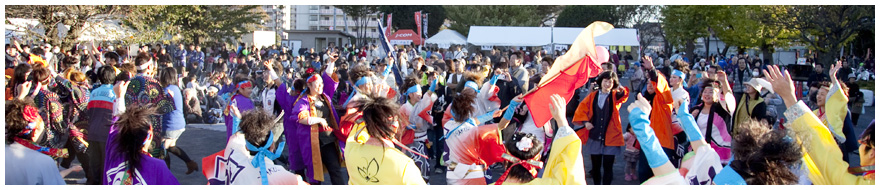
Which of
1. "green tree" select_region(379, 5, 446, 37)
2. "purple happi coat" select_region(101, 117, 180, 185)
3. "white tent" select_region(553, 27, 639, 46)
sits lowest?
"purple happi coat" select_region(101, 117, 180, 185)

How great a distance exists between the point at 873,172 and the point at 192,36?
3522 centimetres

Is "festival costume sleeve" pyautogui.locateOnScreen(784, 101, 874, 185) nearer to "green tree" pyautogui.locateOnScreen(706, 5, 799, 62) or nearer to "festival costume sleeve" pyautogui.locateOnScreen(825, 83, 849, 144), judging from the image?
"festival costume sleeve" pyautogui.locateOnScreen(825, 83, 849, 144)

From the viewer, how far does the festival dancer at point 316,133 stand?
5773 millimetres

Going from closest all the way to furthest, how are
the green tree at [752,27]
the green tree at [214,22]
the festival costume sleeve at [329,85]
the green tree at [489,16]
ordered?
the festival costume sleeve at [329,85] < the green tree at [752,27] < the green tree at [214,22] < the green tree at [489,16]

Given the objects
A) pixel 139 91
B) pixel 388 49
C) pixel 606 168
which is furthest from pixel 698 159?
pixel 388 49

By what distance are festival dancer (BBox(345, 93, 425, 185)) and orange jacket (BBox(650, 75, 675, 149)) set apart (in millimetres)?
3317

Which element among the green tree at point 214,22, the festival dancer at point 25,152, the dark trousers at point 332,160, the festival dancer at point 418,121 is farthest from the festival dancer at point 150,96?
the green tree at point 214,22

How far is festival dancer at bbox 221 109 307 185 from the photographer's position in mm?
3875

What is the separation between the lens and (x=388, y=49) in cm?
1055

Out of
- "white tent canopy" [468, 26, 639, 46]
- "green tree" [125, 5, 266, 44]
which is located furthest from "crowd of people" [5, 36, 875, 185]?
"green tree" [125, 5, 266, 44]

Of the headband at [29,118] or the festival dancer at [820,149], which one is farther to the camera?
the headband at [29,118]

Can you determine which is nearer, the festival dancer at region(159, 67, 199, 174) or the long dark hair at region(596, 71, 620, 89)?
the festival dancer at region(159, 67, 199, 174)

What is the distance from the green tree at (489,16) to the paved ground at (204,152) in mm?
38379

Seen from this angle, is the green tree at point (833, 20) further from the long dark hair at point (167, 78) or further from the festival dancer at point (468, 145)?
the long dark hair at point (167, 78)
